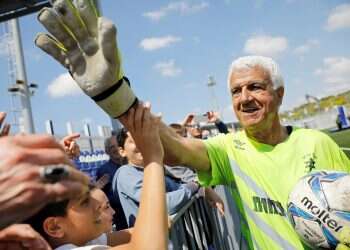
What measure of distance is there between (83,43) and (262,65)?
4.35ft

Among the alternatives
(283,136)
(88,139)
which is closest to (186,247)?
(283,136)

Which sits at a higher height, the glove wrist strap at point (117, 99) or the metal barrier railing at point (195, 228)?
the glove wrist strap at point (117, 99)

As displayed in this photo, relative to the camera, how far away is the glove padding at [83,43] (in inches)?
52.9

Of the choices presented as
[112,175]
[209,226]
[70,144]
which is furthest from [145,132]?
[209,226]

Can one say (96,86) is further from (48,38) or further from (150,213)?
(150,213)

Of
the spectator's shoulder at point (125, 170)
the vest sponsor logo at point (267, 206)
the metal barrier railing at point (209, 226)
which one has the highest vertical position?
the spectator's shoulder at point (125, 170)

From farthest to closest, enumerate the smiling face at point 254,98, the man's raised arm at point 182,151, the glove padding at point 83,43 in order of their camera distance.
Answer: the smiling face at point 254,98 < the man's raised arm at point 182,151 < the glove padding at point 83,43

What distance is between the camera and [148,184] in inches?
56.4

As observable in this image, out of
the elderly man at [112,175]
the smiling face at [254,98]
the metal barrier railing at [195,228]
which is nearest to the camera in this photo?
the smiling face at [254,98]

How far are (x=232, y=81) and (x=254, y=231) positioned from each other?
909mm

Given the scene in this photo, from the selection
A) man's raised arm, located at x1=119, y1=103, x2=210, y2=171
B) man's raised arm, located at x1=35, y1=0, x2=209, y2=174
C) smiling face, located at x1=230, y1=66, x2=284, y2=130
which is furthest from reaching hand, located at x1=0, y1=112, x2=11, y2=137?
smiling face, located at x1=230, y1=66, x2=284, y2=130

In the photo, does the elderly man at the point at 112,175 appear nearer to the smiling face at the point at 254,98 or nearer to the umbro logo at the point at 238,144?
the umbro logo at the point at 238,144

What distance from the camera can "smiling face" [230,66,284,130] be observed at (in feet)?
7.78

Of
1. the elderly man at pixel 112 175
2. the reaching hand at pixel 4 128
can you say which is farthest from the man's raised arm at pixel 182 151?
the elderly man at pixel 112 175
